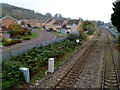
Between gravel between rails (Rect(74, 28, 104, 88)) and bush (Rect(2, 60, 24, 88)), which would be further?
gravel between rails (Rect(74, 28, 104, 88))

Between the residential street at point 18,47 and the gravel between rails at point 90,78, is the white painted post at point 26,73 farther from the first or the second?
the residential street at point 18,47

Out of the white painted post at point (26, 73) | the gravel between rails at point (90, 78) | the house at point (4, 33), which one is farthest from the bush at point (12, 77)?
the house at point (4, 33)

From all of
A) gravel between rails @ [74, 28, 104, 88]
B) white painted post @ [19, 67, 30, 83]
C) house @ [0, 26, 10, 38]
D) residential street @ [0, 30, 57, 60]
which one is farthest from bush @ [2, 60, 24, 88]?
house @ [0, 26, 10, 38]

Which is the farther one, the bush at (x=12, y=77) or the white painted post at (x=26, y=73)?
the white painted post at (x=26, y=73)

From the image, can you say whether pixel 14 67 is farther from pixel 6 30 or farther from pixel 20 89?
pixel 6 30

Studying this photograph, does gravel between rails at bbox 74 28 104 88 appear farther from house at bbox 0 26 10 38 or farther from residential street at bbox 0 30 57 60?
house at bbox 0 26 10 38

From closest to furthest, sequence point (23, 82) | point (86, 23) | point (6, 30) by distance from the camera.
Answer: point (23, 82), point (6, 30), point (86, 23)

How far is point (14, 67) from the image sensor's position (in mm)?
9867

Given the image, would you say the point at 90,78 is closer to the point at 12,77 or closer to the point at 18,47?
the point at 12,77

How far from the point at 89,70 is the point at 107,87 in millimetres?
3303

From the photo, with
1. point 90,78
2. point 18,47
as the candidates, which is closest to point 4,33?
point 18,47

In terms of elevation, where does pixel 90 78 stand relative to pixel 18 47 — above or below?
below

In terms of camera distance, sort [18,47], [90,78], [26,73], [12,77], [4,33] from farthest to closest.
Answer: [4,33]
[18,47]
[90,78]
[26,73]
[12,77]

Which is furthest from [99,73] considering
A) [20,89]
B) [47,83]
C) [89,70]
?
[20,89]
